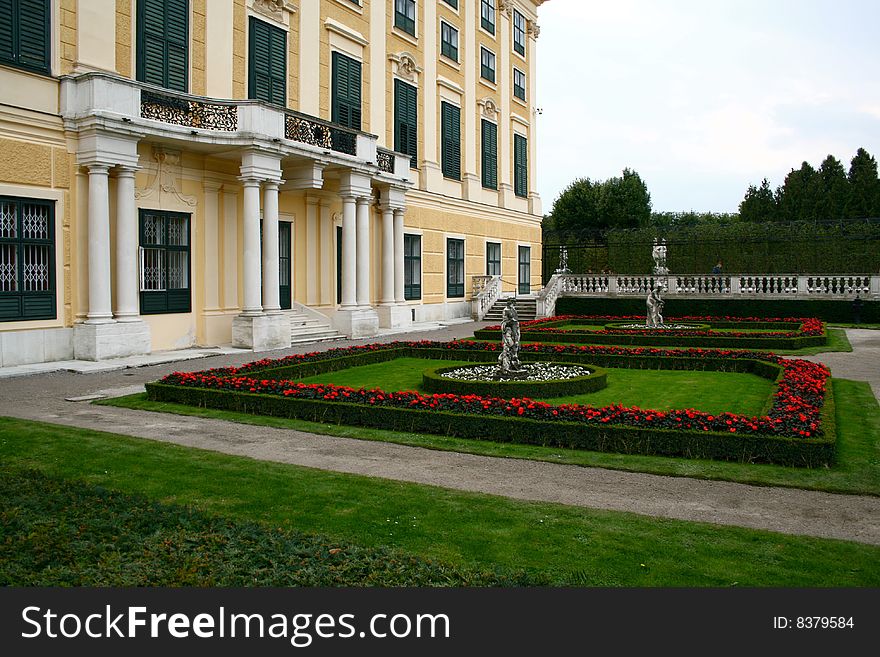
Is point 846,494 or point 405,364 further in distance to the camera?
point 405,364

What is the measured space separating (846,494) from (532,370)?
850 centimetres

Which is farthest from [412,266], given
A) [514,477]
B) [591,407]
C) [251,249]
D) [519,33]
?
[514,477]

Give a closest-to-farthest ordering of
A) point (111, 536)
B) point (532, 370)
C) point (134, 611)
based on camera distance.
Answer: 1. point (134, 611)
2. point (111, 536)
3. point (532, 370)

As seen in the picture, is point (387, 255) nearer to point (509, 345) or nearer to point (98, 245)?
point (98, 245)

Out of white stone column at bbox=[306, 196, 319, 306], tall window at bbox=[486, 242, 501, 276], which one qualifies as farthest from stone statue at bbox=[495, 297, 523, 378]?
tall window at bbox=[486, 242, 501, 276]

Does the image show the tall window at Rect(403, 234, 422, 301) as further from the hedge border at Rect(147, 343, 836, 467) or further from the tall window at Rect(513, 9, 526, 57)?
the hedge border at Rect(147, 343, 836, 467)

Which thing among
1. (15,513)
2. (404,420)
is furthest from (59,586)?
(404,420)

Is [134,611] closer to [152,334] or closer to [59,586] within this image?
[59,586]

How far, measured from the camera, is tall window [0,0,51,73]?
17281mm

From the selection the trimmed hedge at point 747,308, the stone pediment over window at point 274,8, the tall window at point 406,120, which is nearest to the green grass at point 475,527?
the stone pediment over window at point 274,8

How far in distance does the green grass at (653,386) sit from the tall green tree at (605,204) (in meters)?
47.7

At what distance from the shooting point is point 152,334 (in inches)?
815

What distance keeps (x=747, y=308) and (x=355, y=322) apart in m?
17.2

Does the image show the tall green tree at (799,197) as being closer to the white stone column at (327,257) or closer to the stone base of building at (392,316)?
the stone base of building at (392,316)
